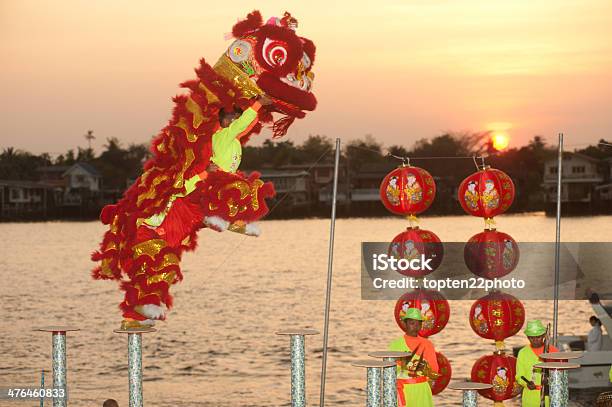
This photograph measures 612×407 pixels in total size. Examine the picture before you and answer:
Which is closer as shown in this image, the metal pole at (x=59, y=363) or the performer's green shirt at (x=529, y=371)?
the metal pole at (x=59, y=363)

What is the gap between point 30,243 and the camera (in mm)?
59875

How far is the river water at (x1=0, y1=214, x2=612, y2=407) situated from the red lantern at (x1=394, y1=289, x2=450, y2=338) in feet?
32.4

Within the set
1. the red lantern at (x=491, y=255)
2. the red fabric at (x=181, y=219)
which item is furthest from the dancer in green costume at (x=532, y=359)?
the red fabric at (x=181, y=219)

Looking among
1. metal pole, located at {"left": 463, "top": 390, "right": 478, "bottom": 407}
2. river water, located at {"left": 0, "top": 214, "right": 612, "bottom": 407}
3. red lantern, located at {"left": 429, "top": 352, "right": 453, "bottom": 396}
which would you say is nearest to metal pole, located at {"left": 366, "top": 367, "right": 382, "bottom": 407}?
metal pole, located at {"left": 463, "top": 390, "right": 478, "bottom": 407}

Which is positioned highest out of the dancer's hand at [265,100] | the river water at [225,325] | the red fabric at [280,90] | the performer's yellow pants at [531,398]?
the red fabric at [280,90]

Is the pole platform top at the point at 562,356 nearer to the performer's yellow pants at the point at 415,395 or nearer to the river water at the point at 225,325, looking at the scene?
the performer's yellow pants at the point at 415,395

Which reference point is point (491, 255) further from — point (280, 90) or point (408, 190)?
point (280, 90)

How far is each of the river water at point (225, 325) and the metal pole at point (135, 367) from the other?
1174cm

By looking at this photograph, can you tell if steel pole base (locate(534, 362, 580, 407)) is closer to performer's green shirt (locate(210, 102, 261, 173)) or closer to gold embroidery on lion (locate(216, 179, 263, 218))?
gold embroidery on lion (locate(216, 179, 263, 218))

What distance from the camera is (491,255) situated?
8.07m

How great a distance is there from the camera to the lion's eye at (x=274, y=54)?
5.96m

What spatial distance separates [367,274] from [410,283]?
314 millimetres

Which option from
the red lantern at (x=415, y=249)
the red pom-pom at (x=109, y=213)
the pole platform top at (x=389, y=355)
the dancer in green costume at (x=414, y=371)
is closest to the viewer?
the red pom-pom at (x=109, y=213)

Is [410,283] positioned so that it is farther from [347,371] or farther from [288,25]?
[347,371]
